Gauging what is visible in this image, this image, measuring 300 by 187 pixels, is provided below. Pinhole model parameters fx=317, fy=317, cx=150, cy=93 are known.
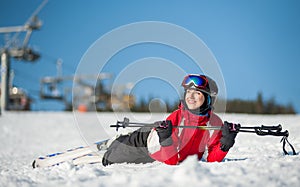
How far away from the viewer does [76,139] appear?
417 inches

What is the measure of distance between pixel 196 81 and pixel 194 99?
201mm

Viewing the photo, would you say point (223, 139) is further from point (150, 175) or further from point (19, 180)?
point (19, 180)

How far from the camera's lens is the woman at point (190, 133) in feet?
10.9

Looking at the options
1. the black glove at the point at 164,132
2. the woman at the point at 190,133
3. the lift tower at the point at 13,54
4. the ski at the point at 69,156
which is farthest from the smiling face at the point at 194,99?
the lift tower at the point at 13,54

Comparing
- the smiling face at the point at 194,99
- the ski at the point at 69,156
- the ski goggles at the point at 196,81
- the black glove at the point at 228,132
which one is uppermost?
the ski goggles at the point at 196,81

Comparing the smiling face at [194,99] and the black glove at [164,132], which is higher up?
the smiling face at [194,99]

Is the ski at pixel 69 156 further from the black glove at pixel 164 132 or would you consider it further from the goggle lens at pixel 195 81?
the goggle lens at pixel 195 81

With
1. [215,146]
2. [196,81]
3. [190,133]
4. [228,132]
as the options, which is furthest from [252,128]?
[196,81]

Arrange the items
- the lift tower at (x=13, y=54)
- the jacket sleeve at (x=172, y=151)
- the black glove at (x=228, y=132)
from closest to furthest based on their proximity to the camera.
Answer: the black glove at (x=228, y=132), the jacket sleeve at (x=172, y=151), the lift tower at (x=13, y=54)

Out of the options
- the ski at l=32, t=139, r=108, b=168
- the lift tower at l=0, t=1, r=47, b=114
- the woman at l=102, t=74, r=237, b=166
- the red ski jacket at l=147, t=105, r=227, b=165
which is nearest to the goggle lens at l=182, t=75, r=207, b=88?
the woman at l=102, t=74, r=237, b=166

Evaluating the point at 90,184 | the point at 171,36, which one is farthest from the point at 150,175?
the point at 171,36

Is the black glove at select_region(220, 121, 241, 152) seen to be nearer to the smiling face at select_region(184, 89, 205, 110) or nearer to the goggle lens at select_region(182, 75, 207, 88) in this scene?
the smiling face at select_region(184, 89, 205, 110)

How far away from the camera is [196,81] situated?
353cm

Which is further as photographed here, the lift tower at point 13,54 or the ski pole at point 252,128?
the lift tower at point 13,54
